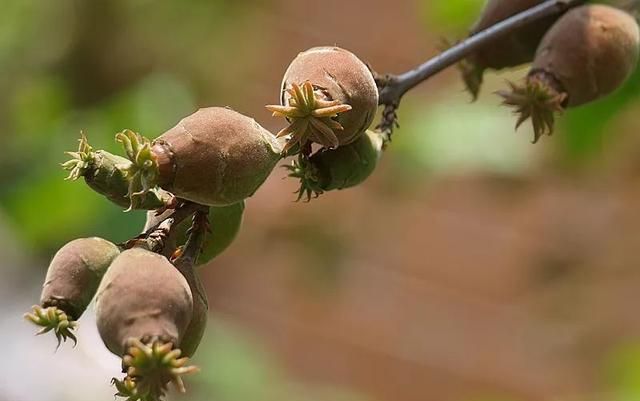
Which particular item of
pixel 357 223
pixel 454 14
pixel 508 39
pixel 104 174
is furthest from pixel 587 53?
pixel 357 223

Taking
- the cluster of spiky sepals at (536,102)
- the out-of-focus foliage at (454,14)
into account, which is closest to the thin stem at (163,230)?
the cluster of spiky sepals at (536,102)

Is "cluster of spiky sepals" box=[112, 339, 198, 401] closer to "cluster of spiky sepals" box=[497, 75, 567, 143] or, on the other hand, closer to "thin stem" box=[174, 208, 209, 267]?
"thin stem" box=[174, 208, 209, 267]

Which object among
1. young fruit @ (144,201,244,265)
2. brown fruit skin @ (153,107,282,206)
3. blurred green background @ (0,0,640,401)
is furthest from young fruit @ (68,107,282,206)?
blurred green background @ (0,0,640,401)

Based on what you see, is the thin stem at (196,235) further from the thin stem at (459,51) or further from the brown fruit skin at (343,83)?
the thin stem at (459,51)

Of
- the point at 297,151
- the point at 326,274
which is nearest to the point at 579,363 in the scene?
the point at 326,274

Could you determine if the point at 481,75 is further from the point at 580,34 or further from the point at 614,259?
the point at 614,259

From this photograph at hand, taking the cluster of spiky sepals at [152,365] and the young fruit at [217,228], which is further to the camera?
the young fruit at [217,228]
